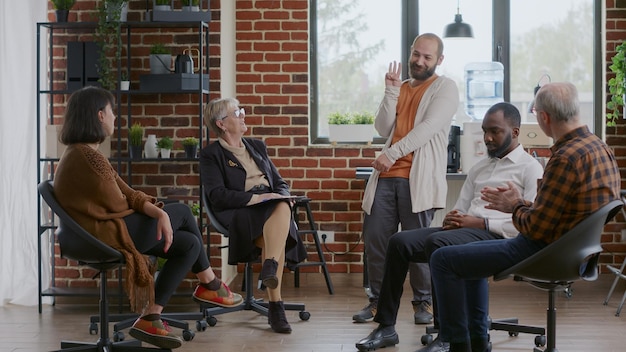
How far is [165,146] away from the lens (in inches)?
209

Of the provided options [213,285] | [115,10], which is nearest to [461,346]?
[213,285]

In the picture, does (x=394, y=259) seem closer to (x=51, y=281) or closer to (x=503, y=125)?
(x=503, y=125)

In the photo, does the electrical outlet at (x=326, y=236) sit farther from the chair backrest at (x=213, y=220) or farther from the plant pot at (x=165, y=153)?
the chair backrest at (x=213, y=220)

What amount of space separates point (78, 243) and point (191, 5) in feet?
6.64

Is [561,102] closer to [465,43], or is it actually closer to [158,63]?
[158,63]

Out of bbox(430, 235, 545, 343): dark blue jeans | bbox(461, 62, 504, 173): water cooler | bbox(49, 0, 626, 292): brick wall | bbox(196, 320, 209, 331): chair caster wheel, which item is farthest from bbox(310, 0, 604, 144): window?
bbox(430, 235, 545, 343): dark blue jeans

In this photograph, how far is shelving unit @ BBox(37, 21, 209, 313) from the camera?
521 cm

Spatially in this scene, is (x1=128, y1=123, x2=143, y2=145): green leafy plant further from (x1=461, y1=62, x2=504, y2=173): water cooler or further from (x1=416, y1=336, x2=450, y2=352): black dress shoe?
(x1=461, y1=62, x2=504, y2=173): water cooler

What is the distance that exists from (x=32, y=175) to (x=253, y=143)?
1392 millimetres

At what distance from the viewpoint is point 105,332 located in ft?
12.5

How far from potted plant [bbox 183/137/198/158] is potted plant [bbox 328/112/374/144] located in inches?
47.5

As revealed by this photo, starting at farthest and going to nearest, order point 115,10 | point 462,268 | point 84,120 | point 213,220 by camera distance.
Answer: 1. point 115,10
2. point 213,220
3. point 84,120
4. point 462,268

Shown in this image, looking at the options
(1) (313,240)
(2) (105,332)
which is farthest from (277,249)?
(1) (313,240)

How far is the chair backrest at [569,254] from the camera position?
10.3ft
